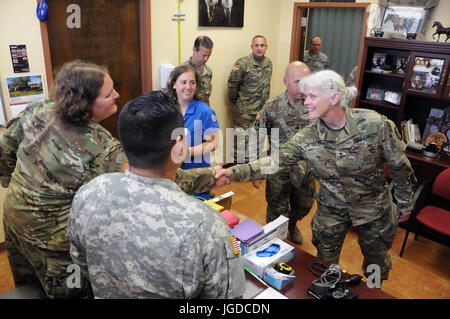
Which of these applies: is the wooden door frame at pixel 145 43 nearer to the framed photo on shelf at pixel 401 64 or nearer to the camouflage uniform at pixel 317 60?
the camouflage uniform at pixel 317 60

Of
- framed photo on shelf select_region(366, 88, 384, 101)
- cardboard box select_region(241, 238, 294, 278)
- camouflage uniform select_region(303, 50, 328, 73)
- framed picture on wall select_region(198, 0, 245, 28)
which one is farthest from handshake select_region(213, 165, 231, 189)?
camouflage uniform select_region(303, 50, 328, 73)

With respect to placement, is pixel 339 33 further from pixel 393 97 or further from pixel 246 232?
pixel 246 232

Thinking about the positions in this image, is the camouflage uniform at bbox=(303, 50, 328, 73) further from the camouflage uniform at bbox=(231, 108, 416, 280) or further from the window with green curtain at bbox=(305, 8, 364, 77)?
the camouflage uniform at bbox=(231, 108, 416, 280)

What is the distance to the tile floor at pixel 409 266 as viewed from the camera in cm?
276

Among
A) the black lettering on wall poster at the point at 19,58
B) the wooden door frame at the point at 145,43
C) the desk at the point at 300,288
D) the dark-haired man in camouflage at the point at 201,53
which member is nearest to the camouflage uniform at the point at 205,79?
the dark-haired man in camouflage at the point at 201,53

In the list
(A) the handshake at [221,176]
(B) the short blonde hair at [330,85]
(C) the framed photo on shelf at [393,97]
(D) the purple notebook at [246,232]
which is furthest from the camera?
(C) the framed photo on shelf at [393,97]

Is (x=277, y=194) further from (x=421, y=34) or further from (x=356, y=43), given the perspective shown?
(x=356, y=43)

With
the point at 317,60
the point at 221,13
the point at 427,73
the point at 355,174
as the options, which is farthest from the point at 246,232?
the point at 317,60

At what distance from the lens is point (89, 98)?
4.90 ft

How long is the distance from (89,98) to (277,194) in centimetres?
205

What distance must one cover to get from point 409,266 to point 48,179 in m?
2.91

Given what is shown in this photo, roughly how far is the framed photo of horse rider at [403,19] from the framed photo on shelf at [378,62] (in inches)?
10.5

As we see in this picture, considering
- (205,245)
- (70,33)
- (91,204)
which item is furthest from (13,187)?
(70,33)

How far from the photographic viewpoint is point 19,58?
9.00ft
